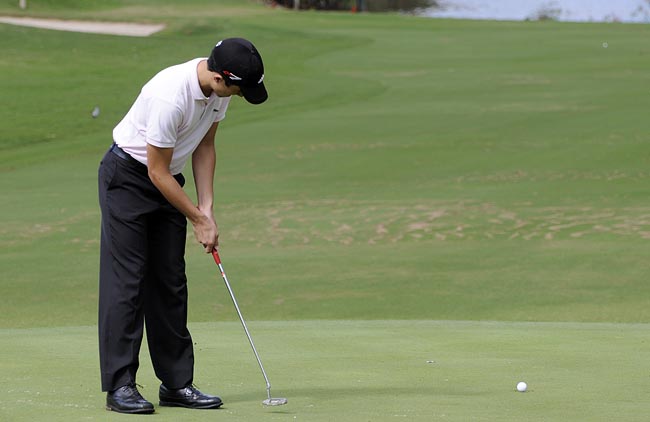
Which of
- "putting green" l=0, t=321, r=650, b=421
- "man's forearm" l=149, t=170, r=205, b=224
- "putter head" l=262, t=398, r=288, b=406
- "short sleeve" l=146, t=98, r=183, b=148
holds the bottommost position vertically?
"putting green" l=0, t=321, r=650, b=421

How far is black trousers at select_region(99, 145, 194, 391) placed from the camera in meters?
5.70

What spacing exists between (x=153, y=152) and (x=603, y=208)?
36.9ft

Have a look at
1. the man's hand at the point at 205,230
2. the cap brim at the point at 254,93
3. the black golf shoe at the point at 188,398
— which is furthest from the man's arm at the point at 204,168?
the black golf shoe at the point at 188,398

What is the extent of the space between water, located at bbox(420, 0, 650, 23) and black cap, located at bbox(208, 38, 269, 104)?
58.0 meters

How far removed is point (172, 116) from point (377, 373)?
1.86m

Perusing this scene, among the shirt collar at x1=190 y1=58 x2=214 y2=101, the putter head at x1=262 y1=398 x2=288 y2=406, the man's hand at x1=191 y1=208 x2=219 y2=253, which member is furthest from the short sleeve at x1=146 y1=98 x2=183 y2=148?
the putter head at x1=262 y1=398 x2=288 y2=406

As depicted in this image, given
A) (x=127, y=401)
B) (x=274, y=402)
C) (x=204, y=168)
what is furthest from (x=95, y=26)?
(x=274, y=402)

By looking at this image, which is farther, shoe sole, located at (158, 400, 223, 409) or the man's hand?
the man's hand

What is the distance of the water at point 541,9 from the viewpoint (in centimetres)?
6531

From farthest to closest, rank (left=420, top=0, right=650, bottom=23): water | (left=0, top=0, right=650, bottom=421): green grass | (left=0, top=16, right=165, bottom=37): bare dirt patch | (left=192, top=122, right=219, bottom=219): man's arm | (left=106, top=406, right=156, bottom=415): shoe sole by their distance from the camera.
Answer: (left=420, top=0, right=650, bottom=23): water, (left=0, top=16, right=165, bottom=37): bare dirt patch, (left=0, top=0, right=650, bottom=421): green grass, (left=192, top=122, right=219, bottom=219): man's arm, (left=106, top=406, right=156, bottom=415): shoe sole

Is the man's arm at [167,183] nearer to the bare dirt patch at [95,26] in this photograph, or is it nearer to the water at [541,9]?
the bare dirt patch at [95,26]

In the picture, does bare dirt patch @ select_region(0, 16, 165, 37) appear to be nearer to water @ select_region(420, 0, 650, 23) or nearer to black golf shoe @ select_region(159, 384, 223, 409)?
water @ select_region(420, 0, 650, 23)

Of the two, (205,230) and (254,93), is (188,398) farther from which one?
(254,93)

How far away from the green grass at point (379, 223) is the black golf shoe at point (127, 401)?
99mm
